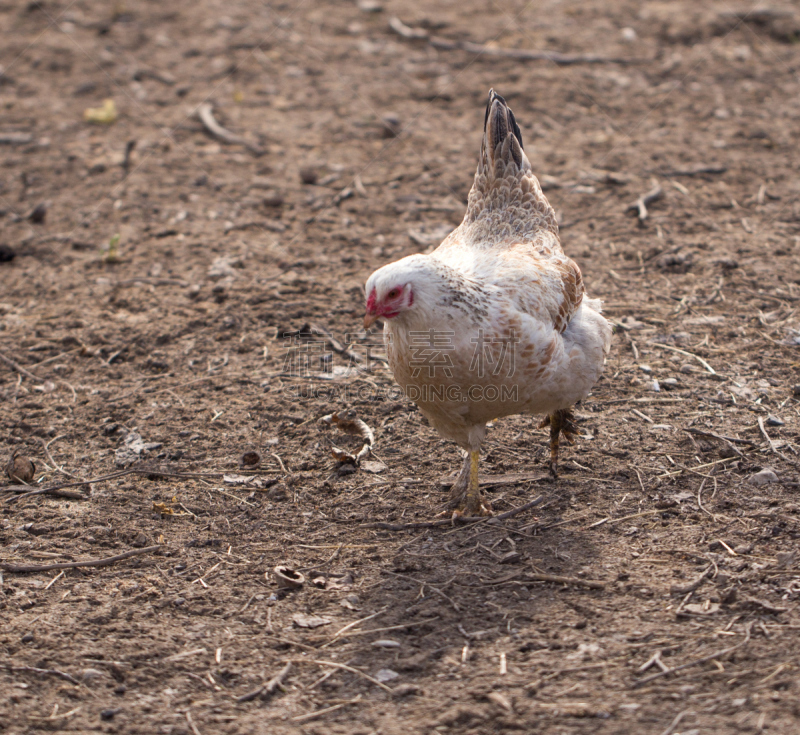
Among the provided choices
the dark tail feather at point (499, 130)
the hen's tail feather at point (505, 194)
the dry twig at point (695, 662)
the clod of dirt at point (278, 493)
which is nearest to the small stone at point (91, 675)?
the clod of dirt at point (278, 493)

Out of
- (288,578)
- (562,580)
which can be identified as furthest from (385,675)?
(562,580)

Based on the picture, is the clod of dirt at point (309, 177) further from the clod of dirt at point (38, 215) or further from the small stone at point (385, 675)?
the small stone at point (385, 675)

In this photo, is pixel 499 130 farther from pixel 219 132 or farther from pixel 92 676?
pixel 219 132

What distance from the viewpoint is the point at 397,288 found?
310 centimetres

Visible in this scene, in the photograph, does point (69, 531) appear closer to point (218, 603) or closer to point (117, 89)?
point (218, 603)

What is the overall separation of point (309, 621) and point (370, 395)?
1821 mm

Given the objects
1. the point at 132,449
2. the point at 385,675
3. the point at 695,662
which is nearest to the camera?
the point at 695,662

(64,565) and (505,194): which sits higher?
(505,194)

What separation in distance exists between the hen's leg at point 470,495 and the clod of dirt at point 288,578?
84 cm

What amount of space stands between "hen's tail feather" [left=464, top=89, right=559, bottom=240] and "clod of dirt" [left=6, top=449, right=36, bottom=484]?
2700 mm

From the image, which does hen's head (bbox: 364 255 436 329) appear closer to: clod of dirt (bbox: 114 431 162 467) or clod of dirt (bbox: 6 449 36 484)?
clod of dirt (bbox: 114 431 162 467)

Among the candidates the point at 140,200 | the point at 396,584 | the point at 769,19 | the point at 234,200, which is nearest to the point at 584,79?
the point at 769,19

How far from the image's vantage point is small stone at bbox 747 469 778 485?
372cm

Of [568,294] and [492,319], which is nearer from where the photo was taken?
[492,319]
